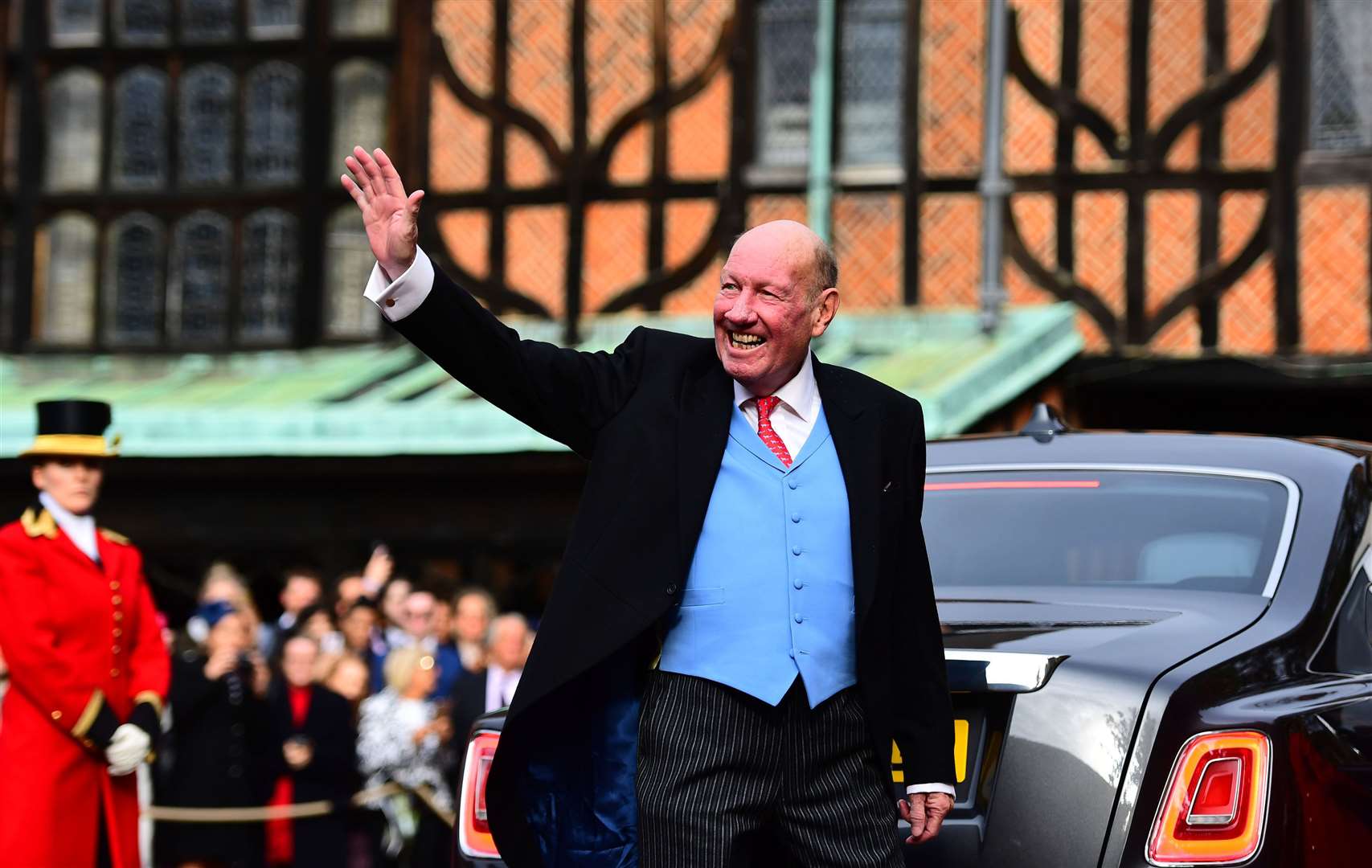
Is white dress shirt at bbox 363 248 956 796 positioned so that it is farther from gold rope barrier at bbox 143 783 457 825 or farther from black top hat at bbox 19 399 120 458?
gold rope barrier at bbox 143 783 457 825

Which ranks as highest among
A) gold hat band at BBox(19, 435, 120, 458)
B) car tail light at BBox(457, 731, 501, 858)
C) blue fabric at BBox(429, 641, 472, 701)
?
gold hat band at BBox(19, 435, 120, 458)

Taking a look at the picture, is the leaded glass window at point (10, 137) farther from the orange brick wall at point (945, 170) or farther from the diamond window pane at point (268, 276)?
the orange brick wall at point (945, 170)

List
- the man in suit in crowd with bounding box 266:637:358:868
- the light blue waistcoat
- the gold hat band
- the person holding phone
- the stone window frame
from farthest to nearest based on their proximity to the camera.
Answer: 1. the stone window frame
2. the man in suit in crowd with bounding box 266:637:358:868
3. the person holding phone
4. the gold hat band
5. the light blue waistcoat

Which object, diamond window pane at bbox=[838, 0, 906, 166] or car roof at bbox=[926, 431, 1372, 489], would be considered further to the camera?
diamond window pane at bbox=[838, 0, 906, 166]

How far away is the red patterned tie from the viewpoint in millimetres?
4145

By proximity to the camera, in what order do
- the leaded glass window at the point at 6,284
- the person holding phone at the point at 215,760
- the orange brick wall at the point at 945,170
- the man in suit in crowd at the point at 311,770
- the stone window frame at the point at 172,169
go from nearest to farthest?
the person holding phone at the point at 215,760 → the man in suit in crowd at the point at 311,770 → the orange brick wall at the point at 945,170 → the stone window frame at the point at 172,169 → the leaded glass window at the point at 6,284

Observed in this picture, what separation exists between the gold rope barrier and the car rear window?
5.29m

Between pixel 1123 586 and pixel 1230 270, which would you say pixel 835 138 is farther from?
pixel 1123 586

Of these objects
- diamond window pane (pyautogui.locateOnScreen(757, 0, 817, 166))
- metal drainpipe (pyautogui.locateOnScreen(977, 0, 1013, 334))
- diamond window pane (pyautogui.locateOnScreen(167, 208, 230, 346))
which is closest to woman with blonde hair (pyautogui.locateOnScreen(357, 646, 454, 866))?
metal drainpipe (pyautogui.locateOnScreen(977, 0, 1013, 334))

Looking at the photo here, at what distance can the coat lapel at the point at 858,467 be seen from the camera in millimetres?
4035

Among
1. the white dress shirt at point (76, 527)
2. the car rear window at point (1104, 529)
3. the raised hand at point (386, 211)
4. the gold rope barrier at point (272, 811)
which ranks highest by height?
the raised hand at point (386, 211)

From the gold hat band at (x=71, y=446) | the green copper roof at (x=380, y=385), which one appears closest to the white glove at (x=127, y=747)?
the gold hat band at (x=71, y=446)

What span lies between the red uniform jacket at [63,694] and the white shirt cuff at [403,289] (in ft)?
13.2

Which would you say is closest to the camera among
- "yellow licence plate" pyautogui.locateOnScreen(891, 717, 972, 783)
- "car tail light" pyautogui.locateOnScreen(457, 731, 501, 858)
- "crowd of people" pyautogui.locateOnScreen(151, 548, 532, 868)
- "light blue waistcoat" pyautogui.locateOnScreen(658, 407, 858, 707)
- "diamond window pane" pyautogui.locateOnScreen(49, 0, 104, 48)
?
"light blue waistcoat" pyautogui.locateOnScreen(658, 407, 858, 707)
